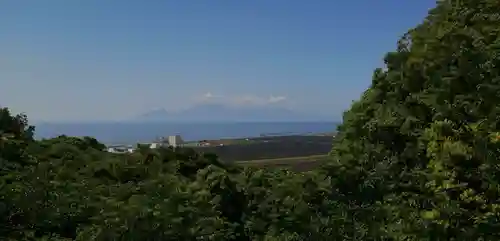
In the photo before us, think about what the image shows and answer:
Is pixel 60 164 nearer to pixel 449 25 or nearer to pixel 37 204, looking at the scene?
pixel 37 204

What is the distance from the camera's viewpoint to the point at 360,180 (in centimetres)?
789

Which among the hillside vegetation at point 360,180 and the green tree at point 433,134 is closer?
the hillside vegetation at point 360,180

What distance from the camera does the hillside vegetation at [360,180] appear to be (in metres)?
7.11

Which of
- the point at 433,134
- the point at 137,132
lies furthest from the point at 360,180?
the point at 137,132

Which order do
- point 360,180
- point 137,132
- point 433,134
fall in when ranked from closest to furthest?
point 433,134, point 360,180, point 137,132

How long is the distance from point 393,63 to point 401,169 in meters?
1.62

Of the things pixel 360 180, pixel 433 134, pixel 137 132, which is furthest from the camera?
pixel 137 132

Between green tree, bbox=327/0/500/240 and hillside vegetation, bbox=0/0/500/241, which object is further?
green tree, bbox=327/0/500/240

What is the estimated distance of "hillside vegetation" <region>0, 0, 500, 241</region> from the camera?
7109 millimetres

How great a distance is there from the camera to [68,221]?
23.4ft

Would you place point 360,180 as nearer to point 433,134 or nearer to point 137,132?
point 433,134

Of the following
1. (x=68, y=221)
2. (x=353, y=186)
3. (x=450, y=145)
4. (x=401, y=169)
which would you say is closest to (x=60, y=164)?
(x=68, y=221)

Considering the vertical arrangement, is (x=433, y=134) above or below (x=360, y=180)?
above

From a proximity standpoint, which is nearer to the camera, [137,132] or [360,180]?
[360,180]
